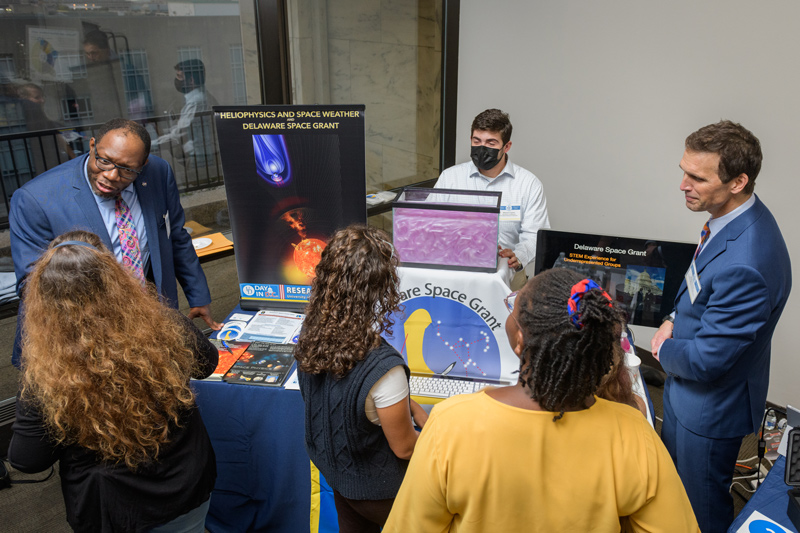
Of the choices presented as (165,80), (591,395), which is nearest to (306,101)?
(165,80)

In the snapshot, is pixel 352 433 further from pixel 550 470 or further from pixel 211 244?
pixel 211 244

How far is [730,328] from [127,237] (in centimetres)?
225

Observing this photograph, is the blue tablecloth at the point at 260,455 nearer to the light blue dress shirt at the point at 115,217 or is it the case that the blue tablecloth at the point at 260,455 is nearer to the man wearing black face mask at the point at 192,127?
the light blue dress shirt at the point at 115,217

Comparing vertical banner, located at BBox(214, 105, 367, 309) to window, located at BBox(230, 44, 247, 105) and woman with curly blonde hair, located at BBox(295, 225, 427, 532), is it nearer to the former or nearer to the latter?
woman with curly blonde hair, located at BBox(295, 225, 427, 532)

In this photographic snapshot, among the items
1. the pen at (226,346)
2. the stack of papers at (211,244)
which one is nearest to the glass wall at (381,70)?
the stack of papers at (211,244)

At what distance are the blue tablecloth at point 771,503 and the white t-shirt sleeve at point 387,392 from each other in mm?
986

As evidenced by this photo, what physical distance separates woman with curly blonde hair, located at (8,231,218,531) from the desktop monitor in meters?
1.35

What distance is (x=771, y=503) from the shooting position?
159cm

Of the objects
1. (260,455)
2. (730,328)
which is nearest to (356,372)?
(260,455)

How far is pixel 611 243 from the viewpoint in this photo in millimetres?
2029

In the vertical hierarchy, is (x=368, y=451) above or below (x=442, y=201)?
below

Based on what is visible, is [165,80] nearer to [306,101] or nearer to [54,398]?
[306,101]

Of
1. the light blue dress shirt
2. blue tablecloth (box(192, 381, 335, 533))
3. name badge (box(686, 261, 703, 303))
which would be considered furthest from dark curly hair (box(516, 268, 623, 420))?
the light blue dress shirt

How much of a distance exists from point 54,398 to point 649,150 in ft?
10.5
